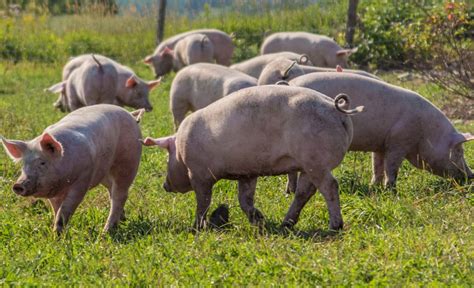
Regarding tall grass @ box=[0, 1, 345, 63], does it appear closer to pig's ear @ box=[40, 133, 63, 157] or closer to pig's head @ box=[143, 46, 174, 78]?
pig's head @ box=[143, 46, 174, 78]

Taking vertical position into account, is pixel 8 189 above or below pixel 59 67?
above

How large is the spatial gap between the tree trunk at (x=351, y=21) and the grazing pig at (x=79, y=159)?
35.4ft

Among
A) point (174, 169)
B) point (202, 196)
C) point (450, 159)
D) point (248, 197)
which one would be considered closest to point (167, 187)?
point (174, 169)

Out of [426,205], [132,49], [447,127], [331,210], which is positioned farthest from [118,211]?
[132,49]

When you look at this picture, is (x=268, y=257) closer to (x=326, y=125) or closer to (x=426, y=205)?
(x=326, y=125)

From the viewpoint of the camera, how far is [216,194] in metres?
8.02

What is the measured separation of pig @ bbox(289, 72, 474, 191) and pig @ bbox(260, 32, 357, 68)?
24.2 feet

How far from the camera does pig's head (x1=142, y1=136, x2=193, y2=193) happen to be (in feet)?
24.3

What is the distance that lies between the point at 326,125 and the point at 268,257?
1275 mm

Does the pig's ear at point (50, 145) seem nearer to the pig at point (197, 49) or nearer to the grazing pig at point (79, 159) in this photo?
the grazing pig at point (79, 159)

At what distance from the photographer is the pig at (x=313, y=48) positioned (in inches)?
626

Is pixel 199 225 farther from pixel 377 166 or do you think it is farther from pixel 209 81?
pixel 209 81

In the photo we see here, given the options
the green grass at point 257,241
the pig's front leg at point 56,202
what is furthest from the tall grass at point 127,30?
the pig's front leg at point 56,202

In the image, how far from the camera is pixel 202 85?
10891 mm
